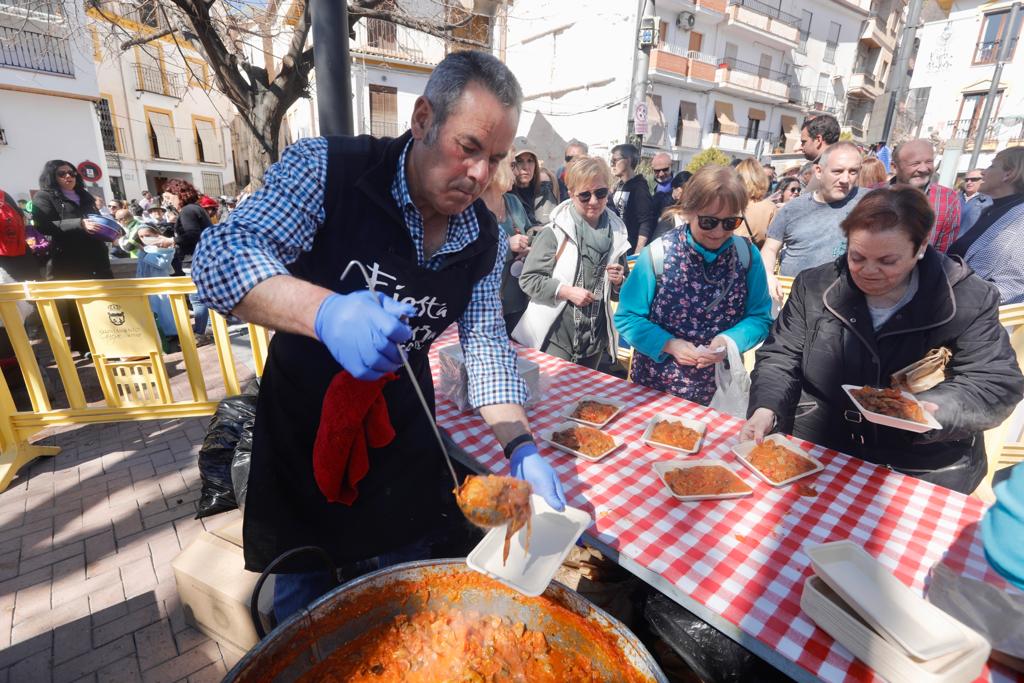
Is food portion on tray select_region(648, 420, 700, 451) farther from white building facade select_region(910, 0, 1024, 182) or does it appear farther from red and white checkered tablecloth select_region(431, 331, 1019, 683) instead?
white building facade select_region(910, 0, 1024, 182)

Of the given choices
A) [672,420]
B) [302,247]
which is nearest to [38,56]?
[302,247]

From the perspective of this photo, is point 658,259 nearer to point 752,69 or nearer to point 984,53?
point 752,69

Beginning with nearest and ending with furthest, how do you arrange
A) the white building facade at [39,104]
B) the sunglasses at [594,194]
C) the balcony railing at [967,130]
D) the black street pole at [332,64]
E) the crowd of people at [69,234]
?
the black street pole at [332,64], the sunglasses at [594,194], the crowd of people at [69,234], the white building facade at [39,104], the balcony railing at [967,130]

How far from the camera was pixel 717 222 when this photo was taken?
8.50 feet

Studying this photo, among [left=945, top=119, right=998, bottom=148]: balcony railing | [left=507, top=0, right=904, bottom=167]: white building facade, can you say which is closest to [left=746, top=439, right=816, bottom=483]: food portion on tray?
[left=507, top=0, right=904, bottom=167]: white building facade

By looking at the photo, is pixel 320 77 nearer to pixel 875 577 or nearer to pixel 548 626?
pixel 548 626

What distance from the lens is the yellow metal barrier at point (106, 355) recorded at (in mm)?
3516

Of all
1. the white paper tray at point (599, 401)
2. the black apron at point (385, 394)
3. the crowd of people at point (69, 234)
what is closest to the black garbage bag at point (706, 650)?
the white paper tray at point (599, 401)

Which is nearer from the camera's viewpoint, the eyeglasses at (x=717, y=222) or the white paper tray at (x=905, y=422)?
the white paper tray at (x=905, y=422)

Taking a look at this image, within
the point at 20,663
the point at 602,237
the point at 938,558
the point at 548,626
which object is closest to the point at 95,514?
the point at 20,663

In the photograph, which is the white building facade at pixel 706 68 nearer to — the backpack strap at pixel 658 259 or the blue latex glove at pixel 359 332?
the backpack strap at pixel 658 259

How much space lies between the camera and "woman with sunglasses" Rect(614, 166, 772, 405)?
2639 mm

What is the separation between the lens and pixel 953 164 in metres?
16.5

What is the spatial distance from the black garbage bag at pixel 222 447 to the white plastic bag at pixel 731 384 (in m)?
2.61
